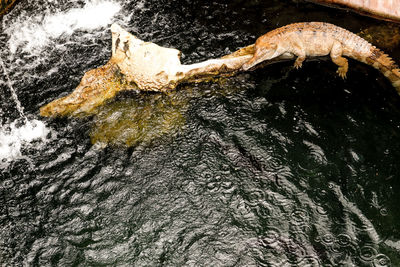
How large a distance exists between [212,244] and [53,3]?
25.4ft

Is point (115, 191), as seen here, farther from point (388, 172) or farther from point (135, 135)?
point (388, 172)

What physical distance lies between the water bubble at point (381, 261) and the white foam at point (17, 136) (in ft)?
19.4

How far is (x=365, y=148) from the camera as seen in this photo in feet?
23.5

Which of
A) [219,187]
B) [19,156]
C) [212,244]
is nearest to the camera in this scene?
[212,244]

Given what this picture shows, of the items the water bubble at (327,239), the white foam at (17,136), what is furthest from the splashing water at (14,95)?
the water bubble at (327,239)

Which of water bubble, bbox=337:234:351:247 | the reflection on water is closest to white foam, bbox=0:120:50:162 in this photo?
the reflection on water

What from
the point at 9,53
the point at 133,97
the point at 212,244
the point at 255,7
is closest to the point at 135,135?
the point at 133,97

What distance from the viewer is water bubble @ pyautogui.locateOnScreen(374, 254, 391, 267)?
5770 mm

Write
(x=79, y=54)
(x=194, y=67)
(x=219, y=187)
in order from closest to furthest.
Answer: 1. (x=219, y=187)
2. (x=194, y=67)
3. (x=79, y=54)

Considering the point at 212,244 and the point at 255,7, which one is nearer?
the point at 212,244

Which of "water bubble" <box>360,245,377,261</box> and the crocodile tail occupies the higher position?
the crocodile tail

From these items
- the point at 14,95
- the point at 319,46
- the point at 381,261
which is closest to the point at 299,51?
the point at 319,46

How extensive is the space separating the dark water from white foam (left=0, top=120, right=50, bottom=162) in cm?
11

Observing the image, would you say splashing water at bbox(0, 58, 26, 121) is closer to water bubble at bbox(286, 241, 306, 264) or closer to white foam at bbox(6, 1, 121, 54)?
white foam at bbox(6, 1, 121, 54)
